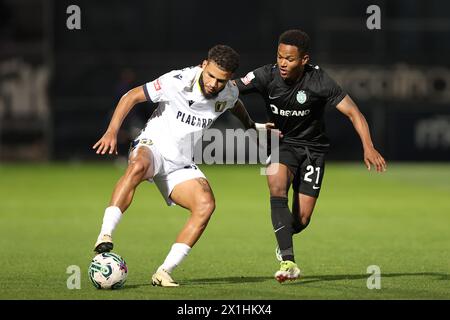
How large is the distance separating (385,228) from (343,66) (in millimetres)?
13794

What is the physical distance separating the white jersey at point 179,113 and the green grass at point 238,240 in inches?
46.8

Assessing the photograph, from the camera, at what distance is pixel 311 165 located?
10.3 m

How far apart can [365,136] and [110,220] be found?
2434 mm

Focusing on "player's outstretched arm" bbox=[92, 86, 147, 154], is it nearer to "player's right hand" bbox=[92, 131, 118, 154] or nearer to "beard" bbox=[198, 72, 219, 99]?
"player's right hand" bbox=[92, 131, 118, 154]

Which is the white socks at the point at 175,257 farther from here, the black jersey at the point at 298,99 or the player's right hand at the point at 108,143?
the black jersey at the point at 298,99

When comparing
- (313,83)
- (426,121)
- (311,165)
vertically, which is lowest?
(426,121)

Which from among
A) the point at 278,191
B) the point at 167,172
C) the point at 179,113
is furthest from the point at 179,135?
the point at 278,191

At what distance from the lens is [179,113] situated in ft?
31.2

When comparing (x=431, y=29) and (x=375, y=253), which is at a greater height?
(x=431, y=29)

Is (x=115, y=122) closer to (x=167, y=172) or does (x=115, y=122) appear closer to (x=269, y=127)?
(x=167, y=172)

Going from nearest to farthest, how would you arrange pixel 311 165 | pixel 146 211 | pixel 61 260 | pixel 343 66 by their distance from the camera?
pixel 311 165 → pixel 61 260 → pixel 146 211 → pixel 343 66

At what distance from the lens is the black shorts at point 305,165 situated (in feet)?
33.5
